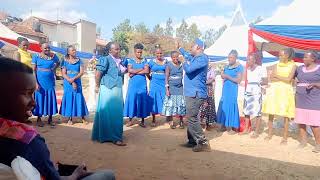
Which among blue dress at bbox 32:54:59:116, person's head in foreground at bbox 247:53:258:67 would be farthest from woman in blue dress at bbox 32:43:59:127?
person's head in foreground at bbox 247:53:258:67

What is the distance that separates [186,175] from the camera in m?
4.58

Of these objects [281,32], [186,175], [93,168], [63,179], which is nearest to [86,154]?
[93,168]

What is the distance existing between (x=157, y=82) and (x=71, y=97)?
196cm

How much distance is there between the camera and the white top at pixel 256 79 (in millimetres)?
7188

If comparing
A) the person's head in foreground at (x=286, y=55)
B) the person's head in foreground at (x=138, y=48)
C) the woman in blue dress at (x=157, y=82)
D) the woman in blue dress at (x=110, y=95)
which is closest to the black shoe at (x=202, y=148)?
the woman in blue dress at (x=110, y=95)

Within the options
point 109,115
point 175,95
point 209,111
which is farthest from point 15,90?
point 209,111

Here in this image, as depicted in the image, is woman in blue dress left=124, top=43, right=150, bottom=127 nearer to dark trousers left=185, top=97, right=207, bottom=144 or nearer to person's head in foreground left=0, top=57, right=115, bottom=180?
dark trousers left=185, top=97, right=207, bottom=144

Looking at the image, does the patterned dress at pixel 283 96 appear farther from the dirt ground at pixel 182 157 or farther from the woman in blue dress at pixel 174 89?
the woman in blue dress at pixel 174 89

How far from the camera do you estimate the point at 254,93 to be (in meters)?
7.21

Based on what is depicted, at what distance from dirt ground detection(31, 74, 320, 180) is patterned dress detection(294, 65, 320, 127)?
1.84ft

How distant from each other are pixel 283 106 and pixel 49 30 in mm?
37954

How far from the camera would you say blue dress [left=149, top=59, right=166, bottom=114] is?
8000 millimetres

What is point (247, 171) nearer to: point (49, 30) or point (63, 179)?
point (63, 179)

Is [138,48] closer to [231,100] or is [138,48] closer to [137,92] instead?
[137,92]
